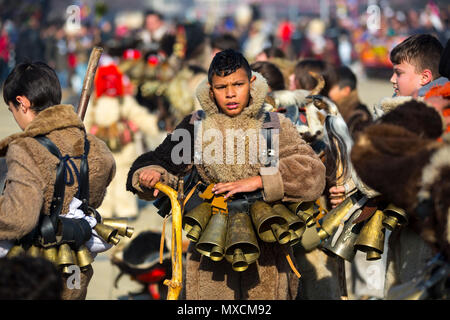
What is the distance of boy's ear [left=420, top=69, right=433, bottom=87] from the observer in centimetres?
470

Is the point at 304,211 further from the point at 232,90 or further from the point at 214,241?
the point at 232,90

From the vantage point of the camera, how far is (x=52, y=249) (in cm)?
405

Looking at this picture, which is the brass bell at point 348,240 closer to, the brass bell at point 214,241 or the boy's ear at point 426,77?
the brass bell at point 214,241

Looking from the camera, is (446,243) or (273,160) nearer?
(446,243)

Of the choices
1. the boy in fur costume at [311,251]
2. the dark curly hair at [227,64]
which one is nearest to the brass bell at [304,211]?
the dark curly hair at [227,64]

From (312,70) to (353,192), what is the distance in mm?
2372

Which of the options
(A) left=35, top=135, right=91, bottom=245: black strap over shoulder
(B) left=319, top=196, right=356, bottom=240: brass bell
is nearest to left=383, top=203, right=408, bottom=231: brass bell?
(B) left=319, top=196, right=356, bottom=240: brass bell

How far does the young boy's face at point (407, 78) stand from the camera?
4.70 metres

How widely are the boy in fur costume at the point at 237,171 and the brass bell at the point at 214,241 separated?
167 mm

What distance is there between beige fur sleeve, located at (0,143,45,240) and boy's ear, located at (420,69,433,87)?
224cm

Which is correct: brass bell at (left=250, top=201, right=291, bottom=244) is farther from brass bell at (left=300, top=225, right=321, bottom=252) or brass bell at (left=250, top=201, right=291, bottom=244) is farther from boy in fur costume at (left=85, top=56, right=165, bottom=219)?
boy in fur costume at (left=85, top=56, right=165, bottom=219)

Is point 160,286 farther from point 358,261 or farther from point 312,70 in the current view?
point 312,70

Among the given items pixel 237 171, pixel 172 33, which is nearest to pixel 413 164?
pixel 237 171
